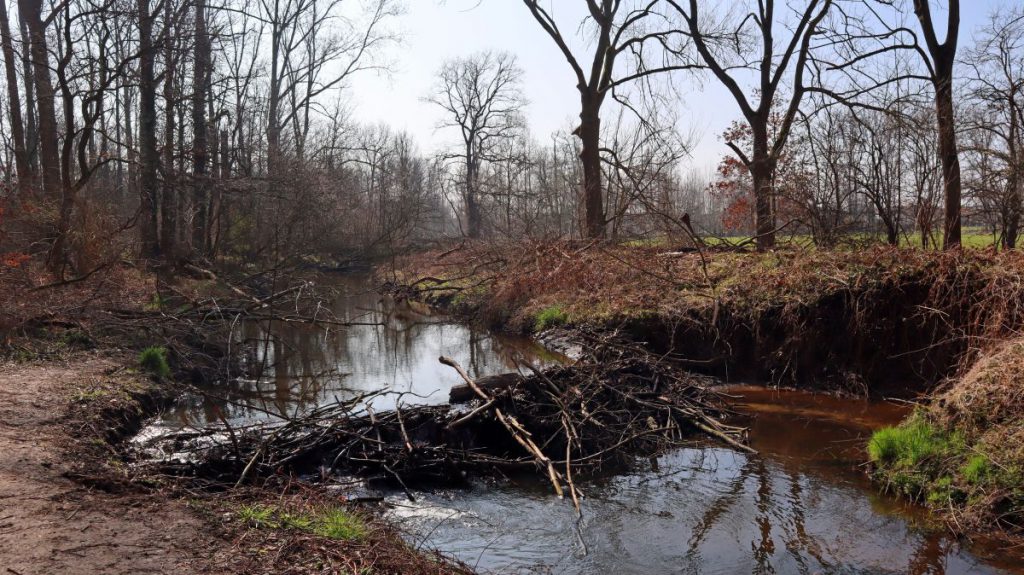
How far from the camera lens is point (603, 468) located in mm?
7785

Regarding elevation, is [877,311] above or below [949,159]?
below

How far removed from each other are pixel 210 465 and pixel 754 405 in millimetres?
7200

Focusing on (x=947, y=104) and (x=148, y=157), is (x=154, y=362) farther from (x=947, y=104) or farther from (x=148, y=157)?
(x=947, y=104)

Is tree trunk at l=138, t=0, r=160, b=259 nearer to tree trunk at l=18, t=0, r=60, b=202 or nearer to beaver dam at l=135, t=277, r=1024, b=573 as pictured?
tree trunk at l=18, t=0, r=60, b=202

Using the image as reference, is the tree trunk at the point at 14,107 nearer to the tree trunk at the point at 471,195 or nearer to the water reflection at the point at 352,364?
the water reflection at the point at 352,364

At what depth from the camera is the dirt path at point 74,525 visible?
171 inches

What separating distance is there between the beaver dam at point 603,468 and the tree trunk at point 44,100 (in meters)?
10.9

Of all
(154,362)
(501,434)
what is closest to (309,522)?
(501,434)

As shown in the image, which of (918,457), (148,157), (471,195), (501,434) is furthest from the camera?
(471,195)

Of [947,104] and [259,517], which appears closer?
[259,517]

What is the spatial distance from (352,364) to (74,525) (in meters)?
9.25

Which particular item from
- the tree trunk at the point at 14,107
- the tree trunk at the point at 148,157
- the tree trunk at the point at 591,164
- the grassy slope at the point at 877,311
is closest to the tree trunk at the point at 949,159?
the grassy slope at the point at 877,311

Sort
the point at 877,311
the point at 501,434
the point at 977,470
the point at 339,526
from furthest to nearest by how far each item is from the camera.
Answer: the point at 877,311
the point at 501,434
the point at 977,470
the point at 339,526

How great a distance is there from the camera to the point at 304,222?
2641 centimetres
